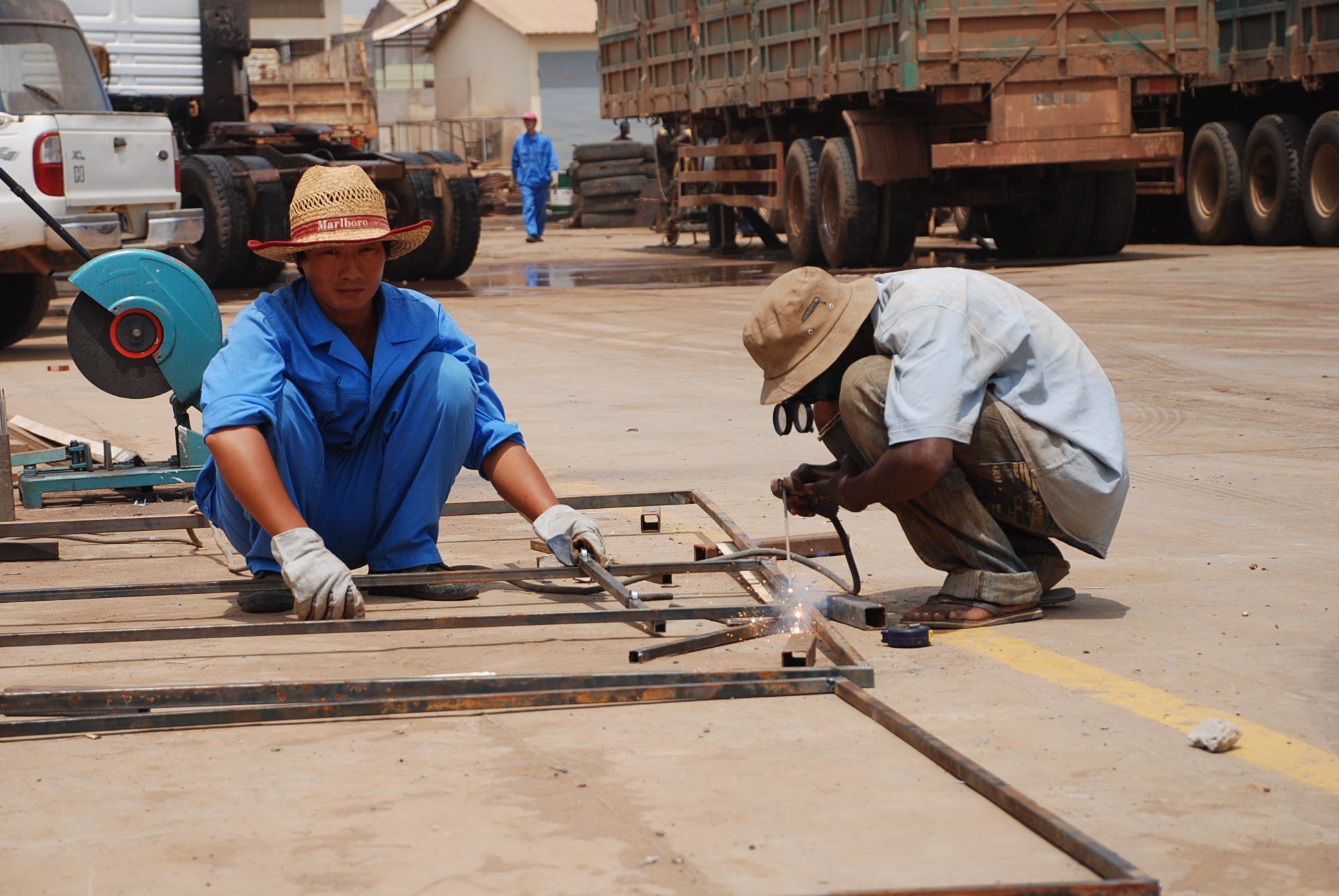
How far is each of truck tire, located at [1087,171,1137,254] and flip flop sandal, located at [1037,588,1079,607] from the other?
13.0 meters

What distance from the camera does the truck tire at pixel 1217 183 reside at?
17.8 meters

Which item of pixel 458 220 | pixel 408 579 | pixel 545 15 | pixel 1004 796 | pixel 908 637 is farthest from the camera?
pixel 545 15

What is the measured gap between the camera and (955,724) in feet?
10.3

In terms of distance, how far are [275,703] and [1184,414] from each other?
5.01 metres

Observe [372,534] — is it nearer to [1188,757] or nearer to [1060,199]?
[1188,757]

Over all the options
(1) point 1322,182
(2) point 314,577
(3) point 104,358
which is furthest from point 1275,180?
(2) point 314,577

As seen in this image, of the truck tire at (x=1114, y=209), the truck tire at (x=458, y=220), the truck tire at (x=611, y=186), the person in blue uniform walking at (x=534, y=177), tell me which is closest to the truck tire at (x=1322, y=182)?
the truck tire at (x=1114, y=209)

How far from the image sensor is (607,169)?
30672mm

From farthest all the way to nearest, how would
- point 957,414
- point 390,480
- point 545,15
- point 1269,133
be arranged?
1. point 545,15
2. point 1269,133
3. point 390,480
4. point 957,414

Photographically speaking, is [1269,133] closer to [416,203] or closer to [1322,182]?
[1322,182]

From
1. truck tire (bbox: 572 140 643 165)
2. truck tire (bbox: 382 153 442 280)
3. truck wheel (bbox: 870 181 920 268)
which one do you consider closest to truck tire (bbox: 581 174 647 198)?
truck tire (bbox: 572 140 643 165)

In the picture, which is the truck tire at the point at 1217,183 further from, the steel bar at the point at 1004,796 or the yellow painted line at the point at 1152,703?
the steel bar at the point at 1004,796

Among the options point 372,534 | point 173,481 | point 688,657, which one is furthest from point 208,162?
point 688,657

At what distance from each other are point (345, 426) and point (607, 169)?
88.2 feet
